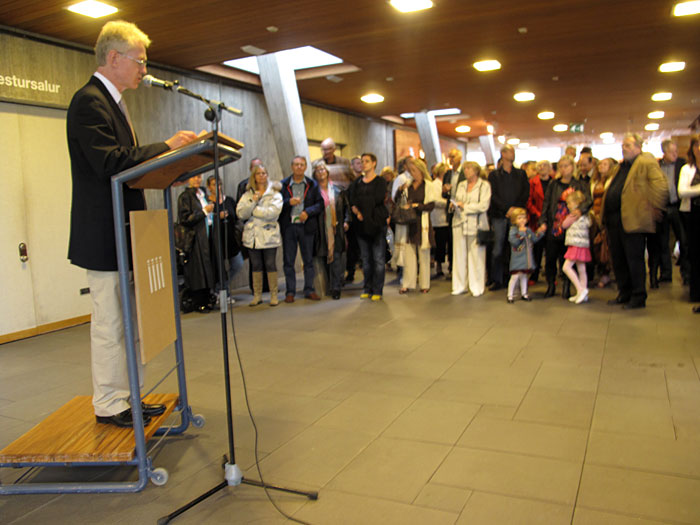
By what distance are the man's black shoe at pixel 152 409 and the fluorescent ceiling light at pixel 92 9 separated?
4.08 m

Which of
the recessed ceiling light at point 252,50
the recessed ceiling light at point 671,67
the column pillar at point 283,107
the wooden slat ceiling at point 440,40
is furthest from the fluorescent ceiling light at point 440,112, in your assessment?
the recessed ceiling light at point 252,50

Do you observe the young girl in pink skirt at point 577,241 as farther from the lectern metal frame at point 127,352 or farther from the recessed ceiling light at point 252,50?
the lectern metal frame at point 127,352

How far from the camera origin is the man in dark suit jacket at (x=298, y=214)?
7.33 m

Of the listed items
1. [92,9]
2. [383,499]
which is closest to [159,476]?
[383,499]

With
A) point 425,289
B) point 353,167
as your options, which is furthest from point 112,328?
point 353,167

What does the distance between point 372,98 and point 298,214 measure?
522 cm

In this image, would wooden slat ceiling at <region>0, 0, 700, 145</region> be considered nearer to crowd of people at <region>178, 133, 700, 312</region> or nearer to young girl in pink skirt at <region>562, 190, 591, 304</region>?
crowd of people at <region>178, 133, 700, 312</region>

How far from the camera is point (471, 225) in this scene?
289 inches

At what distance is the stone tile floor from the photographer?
246 centimetres

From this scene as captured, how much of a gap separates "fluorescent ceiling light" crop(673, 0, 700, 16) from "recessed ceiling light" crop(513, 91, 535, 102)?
5151mm

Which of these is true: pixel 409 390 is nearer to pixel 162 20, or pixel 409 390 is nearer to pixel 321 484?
pixel 321 484

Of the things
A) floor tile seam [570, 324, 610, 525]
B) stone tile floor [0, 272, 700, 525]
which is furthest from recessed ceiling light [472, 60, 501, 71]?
floor tile seam [570, 324, 610, 525]

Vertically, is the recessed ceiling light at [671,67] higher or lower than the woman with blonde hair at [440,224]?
higher

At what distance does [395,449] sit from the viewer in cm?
301
